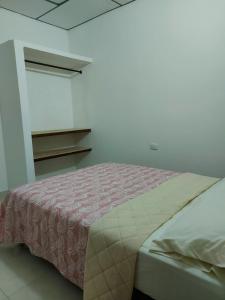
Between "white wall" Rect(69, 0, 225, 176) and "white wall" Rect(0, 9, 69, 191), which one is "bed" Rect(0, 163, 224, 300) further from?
"white wall" Rect(0, 9, 69, 191)

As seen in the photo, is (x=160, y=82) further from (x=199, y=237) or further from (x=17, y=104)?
(x=199, y=237)

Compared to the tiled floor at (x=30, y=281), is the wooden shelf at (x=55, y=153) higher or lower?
higher

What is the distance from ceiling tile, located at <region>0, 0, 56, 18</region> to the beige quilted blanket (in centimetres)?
271

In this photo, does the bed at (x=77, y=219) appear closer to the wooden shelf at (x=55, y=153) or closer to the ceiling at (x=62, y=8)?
the wooden shelf at (x=55, y=153)

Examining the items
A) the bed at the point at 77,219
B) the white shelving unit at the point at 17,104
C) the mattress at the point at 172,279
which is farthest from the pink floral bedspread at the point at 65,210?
the white shelving unit at the point at 17,104

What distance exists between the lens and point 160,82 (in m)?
2.80

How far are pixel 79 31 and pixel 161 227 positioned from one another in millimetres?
3303

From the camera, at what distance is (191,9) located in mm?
2438

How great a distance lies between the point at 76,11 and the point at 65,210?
278 centimetres

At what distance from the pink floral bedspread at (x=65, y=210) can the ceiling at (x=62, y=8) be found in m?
2.19

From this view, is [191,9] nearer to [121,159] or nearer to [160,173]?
[160,173]

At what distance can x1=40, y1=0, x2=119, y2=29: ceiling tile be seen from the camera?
2867 mm

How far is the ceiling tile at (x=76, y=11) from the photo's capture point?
2.87 m

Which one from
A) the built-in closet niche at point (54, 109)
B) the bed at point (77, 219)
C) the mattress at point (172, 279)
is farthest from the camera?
the built-in closet niche at point (54, 109)
